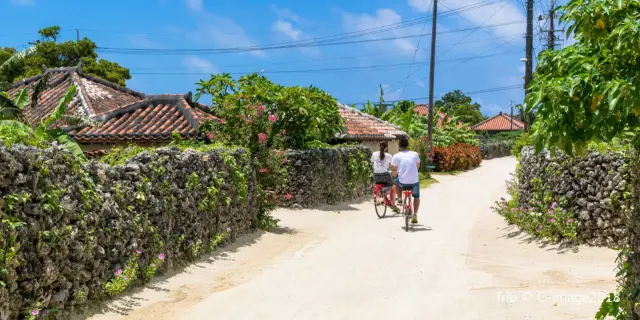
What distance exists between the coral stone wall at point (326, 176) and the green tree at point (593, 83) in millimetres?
12008

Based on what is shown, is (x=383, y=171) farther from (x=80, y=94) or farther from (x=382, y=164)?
(x=80, y=94)

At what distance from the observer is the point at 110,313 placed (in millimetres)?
7031

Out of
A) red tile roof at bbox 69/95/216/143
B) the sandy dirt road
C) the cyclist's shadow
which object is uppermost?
red tile roof at bbox 69/95/216/143

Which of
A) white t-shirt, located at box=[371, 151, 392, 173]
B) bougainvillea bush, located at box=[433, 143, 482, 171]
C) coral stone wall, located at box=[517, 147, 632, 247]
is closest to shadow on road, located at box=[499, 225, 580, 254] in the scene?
coral stone wall, located at box=[517, 147, 632, 247]

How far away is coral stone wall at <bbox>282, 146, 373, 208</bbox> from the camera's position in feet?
59.9

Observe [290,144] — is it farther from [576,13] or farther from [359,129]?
[576,13]

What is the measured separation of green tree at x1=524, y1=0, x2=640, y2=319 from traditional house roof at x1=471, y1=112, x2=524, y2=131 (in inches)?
3165

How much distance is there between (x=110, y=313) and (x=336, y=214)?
11014 mm

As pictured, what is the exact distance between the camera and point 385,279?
9008 mm

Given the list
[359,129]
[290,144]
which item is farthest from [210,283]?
[359,129]

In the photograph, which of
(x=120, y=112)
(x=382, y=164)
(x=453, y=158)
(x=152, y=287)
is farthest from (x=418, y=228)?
(x=453, y=158)

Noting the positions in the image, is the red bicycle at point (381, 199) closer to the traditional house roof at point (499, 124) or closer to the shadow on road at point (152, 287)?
the shadow on road at point (152, 287)

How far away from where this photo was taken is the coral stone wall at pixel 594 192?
988cm

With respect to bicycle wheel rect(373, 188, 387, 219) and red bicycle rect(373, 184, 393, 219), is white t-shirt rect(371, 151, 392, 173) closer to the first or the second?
red bicycle rect(373, 184, 393, 219)
